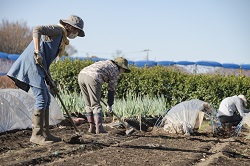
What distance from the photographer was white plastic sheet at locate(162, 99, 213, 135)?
7.52m

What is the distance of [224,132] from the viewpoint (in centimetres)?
838

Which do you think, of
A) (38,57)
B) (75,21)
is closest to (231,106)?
(75,21)

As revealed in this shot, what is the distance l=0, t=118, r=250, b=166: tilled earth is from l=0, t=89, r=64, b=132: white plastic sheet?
7.1 inches

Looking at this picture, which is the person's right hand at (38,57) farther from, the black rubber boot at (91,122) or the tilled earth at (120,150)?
the black rubber boot at (91,122)

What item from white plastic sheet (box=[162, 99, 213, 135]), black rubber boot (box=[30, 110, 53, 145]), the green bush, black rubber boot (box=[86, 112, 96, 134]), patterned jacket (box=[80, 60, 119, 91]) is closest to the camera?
black rubber boot (box=[30, 110, 53, 145])

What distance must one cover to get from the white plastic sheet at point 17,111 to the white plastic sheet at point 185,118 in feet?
6.40

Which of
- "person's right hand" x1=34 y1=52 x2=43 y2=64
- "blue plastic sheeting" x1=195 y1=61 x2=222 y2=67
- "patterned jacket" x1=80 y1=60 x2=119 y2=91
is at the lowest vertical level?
"blue plastic sheeting" x1=195 y1=61 x2=222 y2=67

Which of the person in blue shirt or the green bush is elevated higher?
the person in blue shirt

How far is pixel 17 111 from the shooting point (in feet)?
21.8

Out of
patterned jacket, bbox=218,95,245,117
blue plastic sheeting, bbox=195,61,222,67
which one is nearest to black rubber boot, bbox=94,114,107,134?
patterned jacket, bbox=218,95,245,117

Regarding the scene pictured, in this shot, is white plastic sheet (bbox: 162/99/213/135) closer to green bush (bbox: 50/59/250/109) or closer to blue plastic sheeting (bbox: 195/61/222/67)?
green bush (bbox: 50/59/250/109)

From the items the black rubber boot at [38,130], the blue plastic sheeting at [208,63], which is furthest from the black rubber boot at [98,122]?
the blue plastic sheeting at [208,63]

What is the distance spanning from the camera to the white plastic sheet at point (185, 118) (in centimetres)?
752

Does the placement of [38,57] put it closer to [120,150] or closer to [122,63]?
[120,150]
